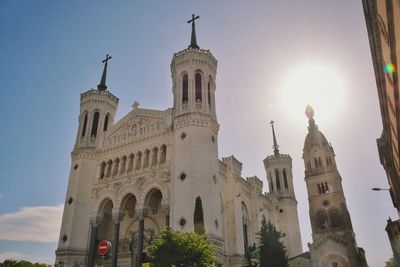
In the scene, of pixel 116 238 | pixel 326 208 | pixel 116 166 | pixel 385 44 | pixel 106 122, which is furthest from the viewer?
pixel 326 208

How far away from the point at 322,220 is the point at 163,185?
2808 cm

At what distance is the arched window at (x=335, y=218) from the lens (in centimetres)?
4637

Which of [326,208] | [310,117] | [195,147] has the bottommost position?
[326,208]

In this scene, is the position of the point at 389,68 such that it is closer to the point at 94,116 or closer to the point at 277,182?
the point at 94,116

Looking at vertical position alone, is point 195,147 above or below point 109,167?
below

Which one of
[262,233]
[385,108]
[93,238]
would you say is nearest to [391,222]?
[262,233]

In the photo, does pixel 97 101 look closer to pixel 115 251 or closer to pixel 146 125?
pixel 146 125

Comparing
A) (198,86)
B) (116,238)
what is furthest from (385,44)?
(116,238)

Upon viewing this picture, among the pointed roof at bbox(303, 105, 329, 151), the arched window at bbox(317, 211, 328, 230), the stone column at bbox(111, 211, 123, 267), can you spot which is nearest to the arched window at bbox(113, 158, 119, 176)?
the stone column at bbox(111, 211, 123, 267)

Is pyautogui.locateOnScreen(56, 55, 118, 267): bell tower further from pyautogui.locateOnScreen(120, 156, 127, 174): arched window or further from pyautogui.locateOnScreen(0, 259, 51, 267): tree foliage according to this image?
pyautogui.locateOnScreen(0, 259, 51, 267): tree foliage

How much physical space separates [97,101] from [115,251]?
1904cm

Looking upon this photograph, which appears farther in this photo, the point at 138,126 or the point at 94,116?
the point at 94,116

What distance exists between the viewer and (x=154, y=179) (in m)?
32.4

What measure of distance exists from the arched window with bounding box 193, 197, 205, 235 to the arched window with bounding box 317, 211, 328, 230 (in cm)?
2774
